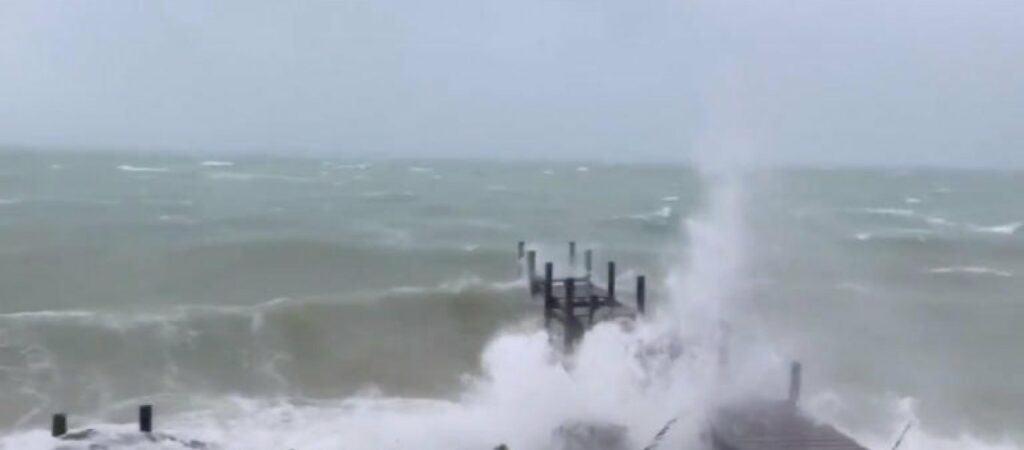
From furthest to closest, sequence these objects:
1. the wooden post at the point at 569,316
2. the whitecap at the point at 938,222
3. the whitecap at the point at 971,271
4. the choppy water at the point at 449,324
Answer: the whitecap at the point at 938,222
the whitecap at the point at 971,271
the wooden post at the point at 569,316
the choppy water at the point at 449,324

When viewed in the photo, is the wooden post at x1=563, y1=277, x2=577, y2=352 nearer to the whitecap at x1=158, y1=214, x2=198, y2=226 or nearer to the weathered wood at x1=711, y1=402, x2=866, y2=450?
the weathered wood at x1=711, y1=402, x2=866, y2=450

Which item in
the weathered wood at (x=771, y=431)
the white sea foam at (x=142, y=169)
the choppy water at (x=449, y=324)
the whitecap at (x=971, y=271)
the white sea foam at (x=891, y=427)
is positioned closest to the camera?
the weathered wood at (x=771, y=431)

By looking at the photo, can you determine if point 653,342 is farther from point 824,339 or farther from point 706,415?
point 824,339

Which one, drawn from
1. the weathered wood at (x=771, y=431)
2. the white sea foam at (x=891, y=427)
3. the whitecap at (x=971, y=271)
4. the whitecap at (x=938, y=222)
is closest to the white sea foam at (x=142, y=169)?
the whitecap at (x=938, y=222)

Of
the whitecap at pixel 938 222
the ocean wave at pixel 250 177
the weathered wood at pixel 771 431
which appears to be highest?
the ocean wave at pixel 250 177

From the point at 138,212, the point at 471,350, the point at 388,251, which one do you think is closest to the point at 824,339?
the point at 471,350

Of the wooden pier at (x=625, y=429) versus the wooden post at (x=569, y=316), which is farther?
the wooden post at (x=569, y=316)

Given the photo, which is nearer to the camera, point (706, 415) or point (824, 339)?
point (706, 415)

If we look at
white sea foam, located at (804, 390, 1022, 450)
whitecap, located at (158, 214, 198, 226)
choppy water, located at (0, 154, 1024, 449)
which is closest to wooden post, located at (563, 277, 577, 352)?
choppy water, located at (0, 154, 1024, 449)

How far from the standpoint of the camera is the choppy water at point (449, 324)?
26125 millimetres

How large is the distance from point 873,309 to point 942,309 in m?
2.85

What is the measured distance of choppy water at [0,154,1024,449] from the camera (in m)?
26.1

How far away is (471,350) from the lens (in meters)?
36.1

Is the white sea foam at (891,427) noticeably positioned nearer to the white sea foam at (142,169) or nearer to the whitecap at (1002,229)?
the whitecap at (1002,229)
